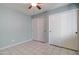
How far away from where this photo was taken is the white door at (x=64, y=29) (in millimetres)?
2154

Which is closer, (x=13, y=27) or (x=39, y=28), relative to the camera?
(x=13, y=27)

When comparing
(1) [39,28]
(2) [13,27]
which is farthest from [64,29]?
(2) [13,27]

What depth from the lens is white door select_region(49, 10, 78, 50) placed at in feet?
7.07

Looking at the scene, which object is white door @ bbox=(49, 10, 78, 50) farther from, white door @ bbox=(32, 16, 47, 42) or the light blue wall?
the light blue wall

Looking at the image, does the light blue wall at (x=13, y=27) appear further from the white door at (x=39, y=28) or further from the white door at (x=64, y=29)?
the white door at (x=64, y=29)

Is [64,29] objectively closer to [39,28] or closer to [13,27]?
[39,28]

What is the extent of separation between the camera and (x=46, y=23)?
9.05 ft

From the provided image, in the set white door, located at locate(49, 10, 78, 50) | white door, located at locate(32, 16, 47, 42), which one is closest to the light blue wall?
white door, located at locate(32, 16, 47, 42)

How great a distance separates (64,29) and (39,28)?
84 centimetres

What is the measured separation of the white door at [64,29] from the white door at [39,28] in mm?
319

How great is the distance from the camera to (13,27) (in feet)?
7.77

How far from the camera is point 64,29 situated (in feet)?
7.86

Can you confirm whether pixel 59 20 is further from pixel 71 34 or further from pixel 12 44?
pixel 12 44

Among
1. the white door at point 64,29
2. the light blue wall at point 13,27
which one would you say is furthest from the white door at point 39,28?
the white door at point 64,29
